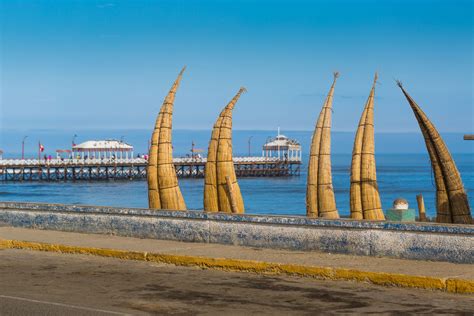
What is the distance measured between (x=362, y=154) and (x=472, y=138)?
9075 mm

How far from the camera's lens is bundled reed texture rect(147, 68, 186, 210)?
22109mm

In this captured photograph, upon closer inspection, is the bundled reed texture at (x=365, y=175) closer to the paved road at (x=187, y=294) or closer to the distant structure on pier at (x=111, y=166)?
the paved road at (x=187, y=294)

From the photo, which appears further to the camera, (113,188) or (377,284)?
(113,188)

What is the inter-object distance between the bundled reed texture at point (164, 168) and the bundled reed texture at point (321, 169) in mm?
3843

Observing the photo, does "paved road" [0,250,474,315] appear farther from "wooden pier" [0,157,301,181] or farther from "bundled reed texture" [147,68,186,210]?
"wooden pier" [0,157,301,181]

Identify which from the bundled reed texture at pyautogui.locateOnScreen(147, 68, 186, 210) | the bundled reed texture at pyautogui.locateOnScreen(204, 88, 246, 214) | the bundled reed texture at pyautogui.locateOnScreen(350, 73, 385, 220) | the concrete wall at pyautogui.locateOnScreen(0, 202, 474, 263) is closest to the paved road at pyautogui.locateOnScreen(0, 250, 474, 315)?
the concrete wall at pyautogui.locateOnScreen(0, 202, 474, 263)

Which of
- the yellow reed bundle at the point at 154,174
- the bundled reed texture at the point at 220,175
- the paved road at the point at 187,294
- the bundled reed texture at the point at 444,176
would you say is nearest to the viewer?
the paved road at the point at 187,294

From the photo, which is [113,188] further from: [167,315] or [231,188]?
[167,315]

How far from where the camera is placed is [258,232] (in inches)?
566

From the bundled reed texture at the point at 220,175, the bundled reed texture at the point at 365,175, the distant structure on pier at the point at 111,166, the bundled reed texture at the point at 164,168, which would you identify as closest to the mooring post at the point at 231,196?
the bundled reed texture at the point at 220,175

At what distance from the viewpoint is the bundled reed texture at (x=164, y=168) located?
72.5 ft

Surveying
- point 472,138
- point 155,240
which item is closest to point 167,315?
point 155,240

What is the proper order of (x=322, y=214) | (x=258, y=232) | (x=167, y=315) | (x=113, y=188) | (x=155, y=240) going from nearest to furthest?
(x=167, y=315)
(x=258, y=232)
(x=155, y=240)
(x=322, y=214)
(x=113, y=188)

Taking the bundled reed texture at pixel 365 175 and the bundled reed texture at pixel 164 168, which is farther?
the bundled reed texture at pixel 365 175
